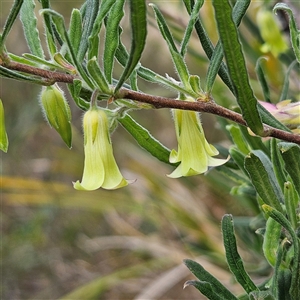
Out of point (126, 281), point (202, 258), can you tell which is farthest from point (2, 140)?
point (126, 281)

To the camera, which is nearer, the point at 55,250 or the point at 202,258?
the point at 202,258

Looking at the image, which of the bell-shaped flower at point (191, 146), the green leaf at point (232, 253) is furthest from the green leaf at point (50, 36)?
the green leaf at point (232, 253)

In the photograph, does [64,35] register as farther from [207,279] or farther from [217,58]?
[207,279]

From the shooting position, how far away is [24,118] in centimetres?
248

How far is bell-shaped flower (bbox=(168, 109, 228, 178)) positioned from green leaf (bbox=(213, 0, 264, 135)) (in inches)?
2.8

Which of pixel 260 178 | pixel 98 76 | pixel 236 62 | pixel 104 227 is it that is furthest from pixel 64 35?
pixel 104 227

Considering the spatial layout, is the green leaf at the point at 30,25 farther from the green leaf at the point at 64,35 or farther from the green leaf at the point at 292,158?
the green leaf at the point at 292,158

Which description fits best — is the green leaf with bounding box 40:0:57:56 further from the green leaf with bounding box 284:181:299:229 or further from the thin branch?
the green leaf with bounding box 284:181:299:229

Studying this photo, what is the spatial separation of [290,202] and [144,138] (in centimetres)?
19

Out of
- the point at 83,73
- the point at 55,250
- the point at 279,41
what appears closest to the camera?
the point at 83,73

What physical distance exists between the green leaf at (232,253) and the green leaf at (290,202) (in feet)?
0.24

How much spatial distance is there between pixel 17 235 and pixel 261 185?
1972 millimetres

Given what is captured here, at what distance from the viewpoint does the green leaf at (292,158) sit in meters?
0.44

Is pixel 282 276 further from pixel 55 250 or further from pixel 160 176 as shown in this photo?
pixel 55 250
